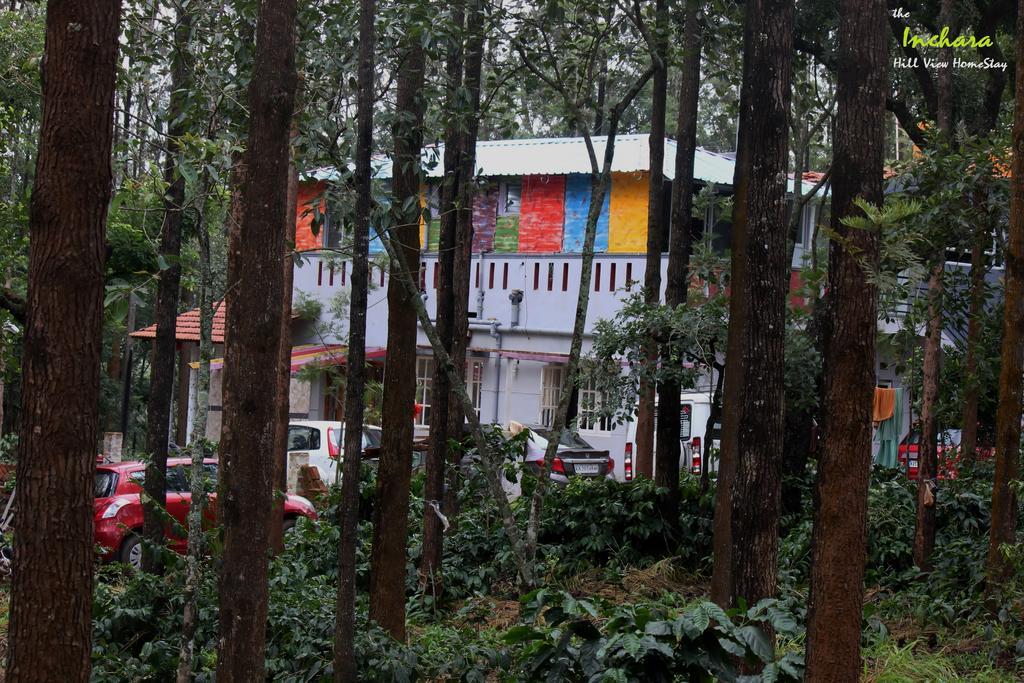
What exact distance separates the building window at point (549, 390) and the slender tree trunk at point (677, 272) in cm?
1172

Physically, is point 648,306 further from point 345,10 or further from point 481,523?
point 345,10

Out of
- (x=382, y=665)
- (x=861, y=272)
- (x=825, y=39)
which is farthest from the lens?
(x=825, y=39)

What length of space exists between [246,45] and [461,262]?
4587 mm

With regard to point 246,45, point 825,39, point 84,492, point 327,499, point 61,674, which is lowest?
point 327,499

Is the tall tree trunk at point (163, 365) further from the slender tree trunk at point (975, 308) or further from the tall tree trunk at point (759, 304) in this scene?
the slender tree trunk at point (975, 308)

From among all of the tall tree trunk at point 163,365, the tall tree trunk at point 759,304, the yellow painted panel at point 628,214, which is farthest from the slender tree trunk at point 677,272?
the yellow painted panel at point 628,214

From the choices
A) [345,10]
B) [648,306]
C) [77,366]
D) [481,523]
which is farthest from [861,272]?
[481,523]

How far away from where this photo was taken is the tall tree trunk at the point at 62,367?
200 inches

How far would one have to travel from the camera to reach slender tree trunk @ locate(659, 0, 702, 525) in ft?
43.8

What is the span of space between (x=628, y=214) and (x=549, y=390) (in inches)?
181

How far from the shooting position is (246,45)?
874 centimetres

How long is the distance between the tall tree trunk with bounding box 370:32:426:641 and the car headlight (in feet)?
19.2

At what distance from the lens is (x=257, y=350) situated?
5.96 m

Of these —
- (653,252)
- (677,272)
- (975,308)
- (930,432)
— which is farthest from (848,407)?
(653,252)
